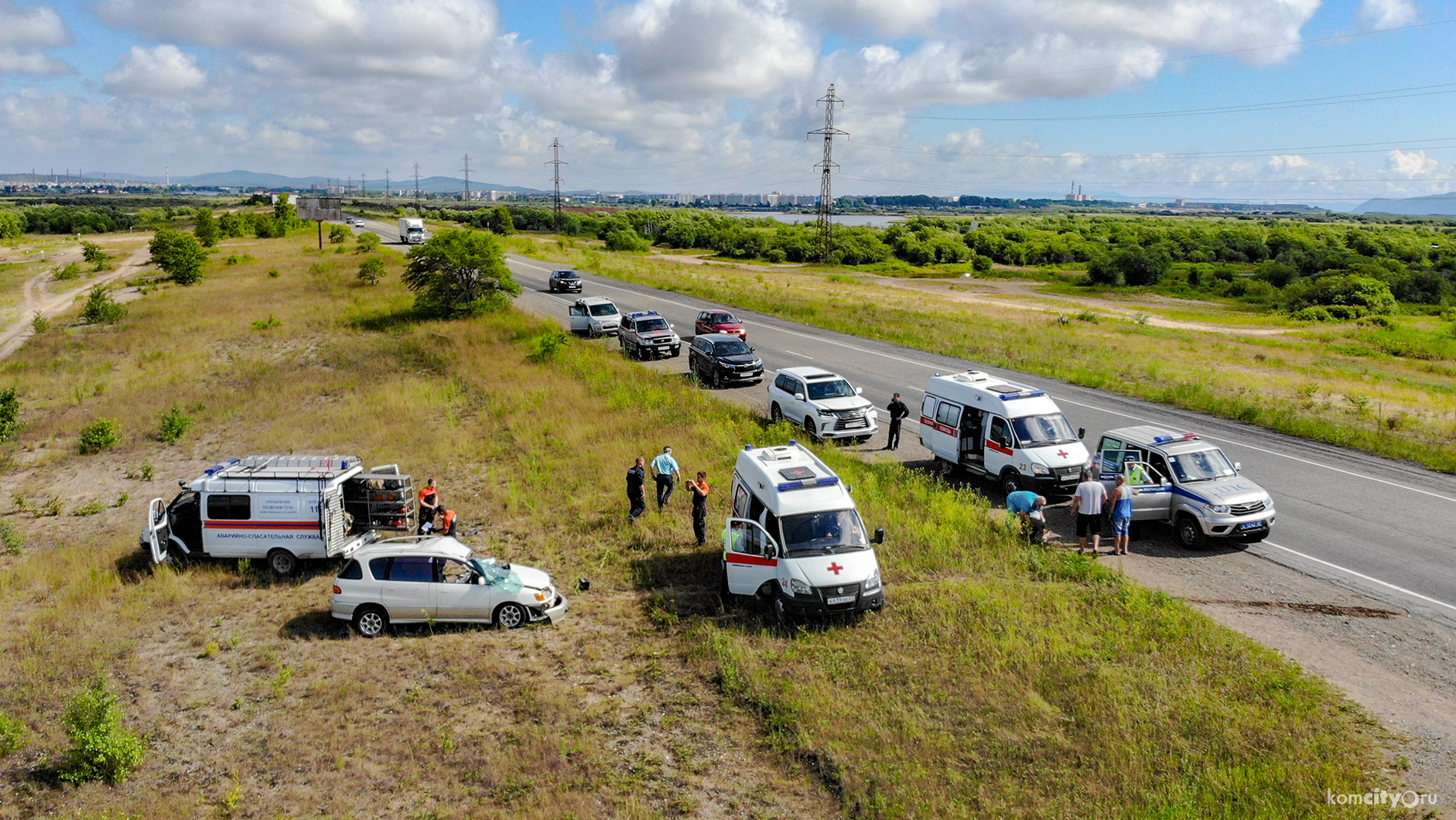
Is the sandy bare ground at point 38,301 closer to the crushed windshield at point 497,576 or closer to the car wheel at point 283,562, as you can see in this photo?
the car wheel at point 283,562

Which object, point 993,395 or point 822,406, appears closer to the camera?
point 993,395

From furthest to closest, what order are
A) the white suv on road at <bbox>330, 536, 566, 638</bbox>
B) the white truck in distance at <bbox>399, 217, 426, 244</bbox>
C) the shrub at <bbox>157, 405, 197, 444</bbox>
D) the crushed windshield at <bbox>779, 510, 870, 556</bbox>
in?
the white truck in distance at <bbox>399, 217, 426, 244</bbox> → the shrub at <bbox>157, 405, 197, 444</bbox> → the white suv on road at <bbox>330, 536, 566, 638</bbox> → the crushed windshield at <bbox>779, 510, 870, 556</bbox>

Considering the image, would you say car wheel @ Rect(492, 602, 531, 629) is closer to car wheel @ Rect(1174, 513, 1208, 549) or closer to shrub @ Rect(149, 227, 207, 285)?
car wheel @ Rect(1174, 513, 1208, 549)

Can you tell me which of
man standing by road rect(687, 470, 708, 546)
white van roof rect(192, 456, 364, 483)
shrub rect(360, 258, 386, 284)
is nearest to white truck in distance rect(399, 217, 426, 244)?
shrub rect(360, 258, 386, 284)

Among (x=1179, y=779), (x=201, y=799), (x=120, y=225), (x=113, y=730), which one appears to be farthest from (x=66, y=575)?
(x=120, y=225)

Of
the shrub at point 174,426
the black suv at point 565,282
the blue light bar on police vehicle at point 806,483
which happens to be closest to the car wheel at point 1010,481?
the blue light bar on police vehicle at point 806,483

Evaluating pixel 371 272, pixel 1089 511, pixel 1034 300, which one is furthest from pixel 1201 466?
pixel 1034 300

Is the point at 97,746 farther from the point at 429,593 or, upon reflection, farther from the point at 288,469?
the point at 288,469
